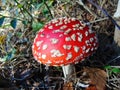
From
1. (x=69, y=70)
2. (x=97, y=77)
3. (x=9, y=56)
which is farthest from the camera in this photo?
(x=9, y=56)

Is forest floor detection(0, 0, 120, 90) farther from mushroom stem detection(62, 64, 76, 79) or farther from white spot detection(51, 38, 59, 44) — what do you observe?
white spot detection(51, 38, 59, 44)

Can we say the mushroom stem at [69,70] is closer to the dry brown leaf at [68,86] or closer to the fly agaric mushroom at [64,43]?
the dry brown leaf at [68,86]

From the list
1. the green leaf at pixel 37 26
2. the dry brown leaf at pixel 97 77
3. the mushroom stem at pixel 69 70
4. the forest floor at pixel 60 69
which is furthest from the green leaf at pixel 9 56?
the dry brown leaf at pixel 97 77

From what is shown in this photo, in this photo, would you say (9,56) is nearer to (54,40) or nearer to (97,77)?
(54,40)

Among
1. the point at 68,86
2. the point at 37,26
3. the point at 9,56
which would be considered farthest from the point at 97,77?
the point at 9,56

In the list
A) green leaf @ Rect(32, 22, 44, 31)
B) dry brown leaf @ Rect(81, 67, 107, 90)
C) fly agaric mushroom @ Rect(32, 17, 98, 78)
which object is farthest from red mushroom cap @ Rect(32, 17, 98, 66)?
green leaf @ Rect(32, 22, 44, 31)

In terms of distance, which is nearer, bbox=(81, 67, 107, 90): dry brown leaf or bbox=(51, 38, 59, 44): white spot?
bbox=(51, 38, 59, 44): white spot

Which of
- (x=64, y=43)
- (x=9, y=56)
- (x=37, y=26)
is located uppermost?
(x=37, y=26)
